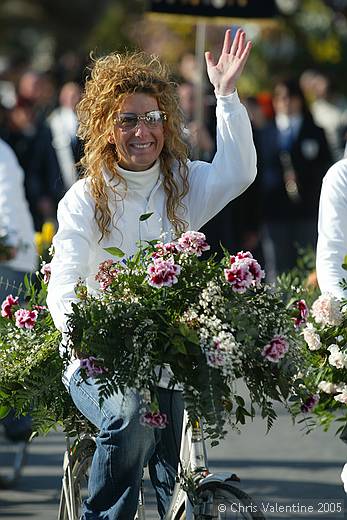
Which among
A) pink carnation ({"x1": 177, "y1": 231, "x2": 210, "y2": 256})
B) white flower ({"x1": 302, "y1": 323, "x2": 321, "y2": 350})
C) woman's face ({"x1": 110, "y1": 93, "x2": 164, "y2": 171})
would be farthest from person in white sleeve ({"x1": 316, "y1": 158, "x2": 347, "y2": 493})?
pink carnation ({"x1": 177, "y1": 231, "x2": 210, "y2": 256})

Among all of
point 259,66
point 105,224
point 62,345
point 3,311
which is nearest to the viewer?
point 62,345

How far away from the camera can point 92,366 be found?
443 cm

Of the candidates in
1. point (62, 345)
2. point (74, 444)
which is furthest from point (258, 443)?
point (62, 345)

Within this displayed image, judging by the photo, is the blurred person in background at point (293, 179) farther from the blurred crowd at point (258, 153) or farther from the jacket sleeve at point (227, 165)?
the jacket sleeve at point (227, 165)

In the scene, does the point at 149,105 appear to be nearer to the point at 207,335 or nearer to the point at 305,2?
the point at 207,335

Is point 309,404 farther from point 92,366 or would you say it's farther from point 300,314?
point 92,366

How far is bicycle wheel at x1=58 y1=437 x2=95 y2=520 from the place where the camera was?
5.23 m

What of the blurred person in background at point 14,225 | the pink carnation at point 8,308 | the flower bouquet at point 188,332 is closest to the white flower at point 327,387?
the flower bouquet at point 188,332

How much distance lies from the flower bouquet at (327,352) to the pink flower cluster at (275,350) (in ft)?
1.81

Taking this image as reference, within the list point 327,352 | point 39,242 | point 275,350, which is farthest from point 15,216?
point 275,350

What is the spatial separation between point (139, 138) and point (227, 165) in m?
0.34

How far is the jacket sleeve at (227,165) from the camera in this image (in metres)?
5.07

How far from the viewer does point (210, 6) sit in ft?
36.1

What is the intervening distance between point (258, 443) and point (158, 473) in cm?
368
